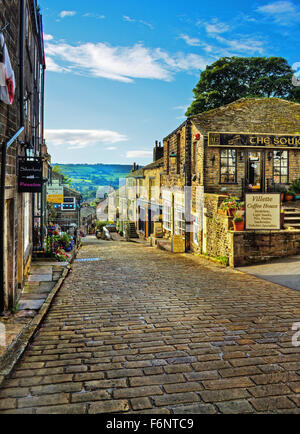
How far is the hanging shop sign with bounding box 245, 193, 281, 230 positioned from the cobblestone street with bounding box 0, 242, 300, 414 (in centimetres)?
379

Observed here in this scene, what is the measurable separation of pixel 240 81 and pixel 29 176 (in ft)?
84.3

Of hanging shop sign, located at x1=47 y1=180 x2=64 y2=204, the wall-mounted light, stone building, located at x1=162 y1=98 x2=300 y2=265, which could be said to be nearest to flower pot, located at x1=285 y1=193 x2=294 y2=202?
stone building, located at x1=162 y1=98 x2=300 y2=265

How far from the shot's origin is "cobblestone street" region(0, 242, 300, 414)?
335cm

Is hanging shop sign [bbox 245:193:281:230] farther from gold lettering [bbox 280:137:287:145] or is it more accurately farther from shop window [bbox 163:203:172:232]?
shop window [bbox 163:203:172:232]

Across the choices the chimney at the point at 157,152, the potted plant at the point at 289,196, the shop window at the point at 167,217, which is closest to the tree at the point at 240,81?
the chimney at the point at 157,152

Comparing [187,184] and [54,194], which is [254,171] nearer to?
[187,184]

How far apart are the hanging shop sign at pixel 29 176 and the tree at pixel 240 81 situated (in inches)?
899

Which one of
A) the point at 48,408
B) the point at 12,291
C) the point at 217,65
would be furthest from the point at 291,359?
the point at 217,65

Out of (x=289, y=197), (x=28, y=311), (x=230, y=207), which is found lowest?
(x=28, y=311)

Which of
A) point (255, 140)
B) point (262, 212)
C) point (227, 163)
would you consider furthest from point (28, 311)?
point (255, 140)

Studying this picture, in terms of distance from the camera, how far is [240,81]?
28500 millimetres

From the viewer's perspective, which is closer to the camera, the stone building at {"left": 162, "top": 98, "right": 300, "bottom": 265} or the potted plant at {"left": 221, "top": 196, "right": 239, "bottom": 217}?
the potted plant at {"left": 221, "top": 196, "right": 239, "bottom": 217}

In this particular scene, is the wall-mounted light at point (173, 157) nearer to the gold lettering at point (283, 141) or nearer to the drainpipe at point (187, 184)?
the drainpipe at point (187, 184)

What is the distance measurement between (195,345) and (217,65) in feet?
94.4
